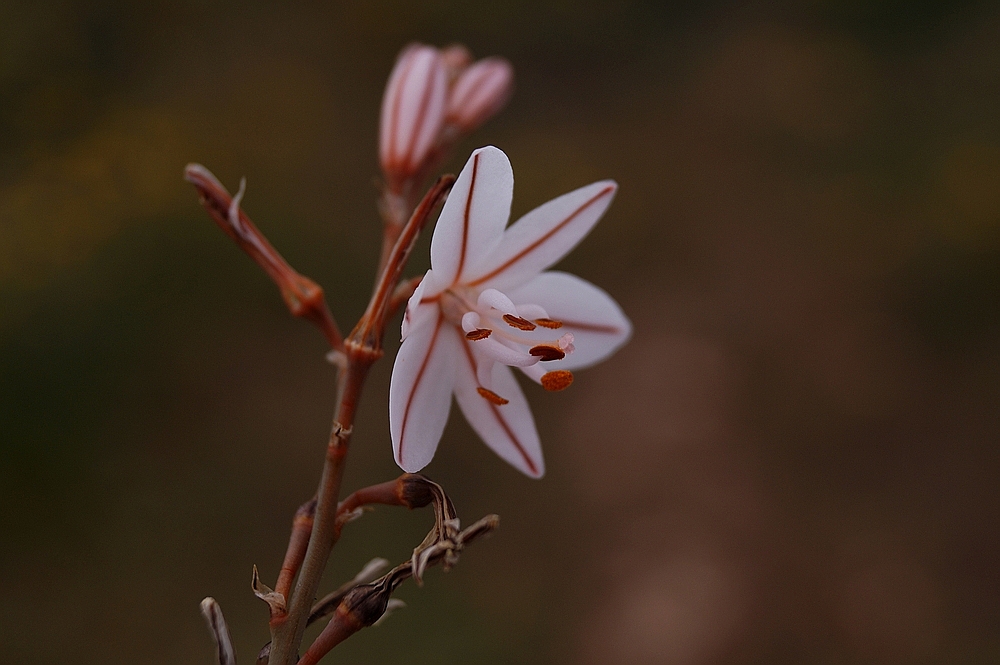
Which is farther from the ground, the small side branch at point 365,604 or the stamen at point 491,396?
the stamen at point 491,396

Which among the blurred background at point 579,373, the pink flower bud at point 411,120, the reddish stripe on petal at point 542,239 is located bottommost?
the blurred background at point 579,373

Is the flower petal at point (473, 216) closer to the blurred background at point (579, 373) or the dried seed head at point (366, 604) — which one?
the dried seed head at point (366, 604)

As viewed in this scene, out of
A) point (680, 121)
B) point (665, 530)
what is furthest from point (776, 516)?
point (680, 121)

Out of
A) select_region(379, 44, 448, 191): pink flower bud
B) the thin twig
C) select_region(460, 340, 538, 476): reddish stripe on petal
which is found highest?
select_region(379, 44, 448, 191): pink flower bud

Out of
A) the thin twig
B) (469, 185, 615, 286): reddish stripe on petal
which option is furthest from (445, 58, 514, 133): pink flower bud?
the thin twig

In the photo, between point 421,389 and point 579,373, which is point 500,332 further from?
point 579,373

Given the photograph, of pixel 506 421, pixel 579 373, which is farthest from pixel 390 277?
pixel 579 373

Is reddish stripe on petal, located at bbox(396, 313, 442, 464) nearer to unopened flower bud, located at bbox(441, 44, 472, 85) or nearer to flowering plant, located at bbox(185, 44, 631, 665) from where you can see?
flowering plant, located at bbox(185, 44, 631, 665)

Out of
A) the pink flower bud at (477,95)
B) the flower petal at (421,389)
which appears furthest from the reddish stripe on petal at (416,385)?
the pink flower bud at (477,95)
